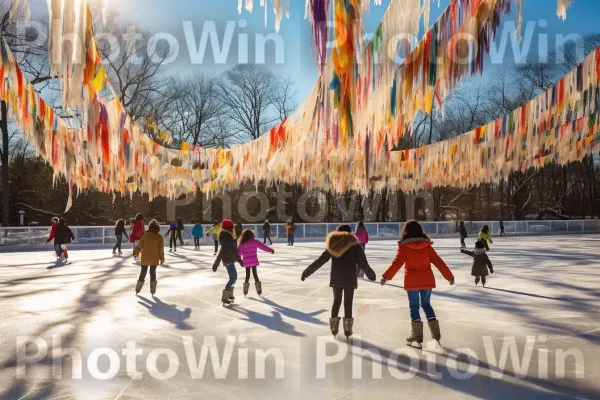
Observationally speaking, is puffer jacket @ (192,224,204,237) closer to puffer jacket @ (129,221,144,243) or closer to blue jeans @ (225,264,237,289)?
puffer jacket @ (129,221,144,243)

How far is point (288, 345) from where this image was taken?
213 inches

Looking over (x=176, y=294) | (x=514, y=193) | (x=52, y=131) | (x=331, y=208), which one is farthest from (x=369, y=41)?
(x=514, y=193)

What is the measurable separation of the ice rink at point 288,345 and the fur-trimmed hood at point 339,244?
98cm

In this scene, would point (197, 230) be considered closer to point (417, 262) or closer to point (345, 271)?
point (345, 271)

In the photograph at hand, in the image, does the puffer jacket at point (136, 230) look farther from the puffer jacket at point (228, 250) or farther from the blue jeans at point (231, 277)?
the blue jeans at point (231, 277)

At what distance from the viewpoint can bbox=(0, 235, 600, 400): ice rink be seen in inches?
160

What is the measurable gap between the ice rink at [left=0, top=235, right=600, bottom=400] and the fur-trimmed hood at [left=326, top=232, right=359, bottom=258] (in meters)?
0.98

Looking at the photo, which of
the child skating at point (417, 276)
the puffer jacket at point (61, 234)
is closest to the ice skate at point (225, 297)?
the child skating at point (417, 276)

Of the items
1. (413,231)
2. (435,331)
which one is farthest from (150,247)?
(435,331)

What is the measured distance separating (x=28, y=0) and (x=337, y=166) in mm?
11797

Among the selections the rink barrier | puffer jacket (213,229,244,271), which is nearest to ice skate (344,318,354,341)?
puffer jacket (213,229,244,271)

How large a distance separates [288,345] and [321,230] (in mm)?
25011

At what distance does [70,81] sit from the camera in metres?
6.00

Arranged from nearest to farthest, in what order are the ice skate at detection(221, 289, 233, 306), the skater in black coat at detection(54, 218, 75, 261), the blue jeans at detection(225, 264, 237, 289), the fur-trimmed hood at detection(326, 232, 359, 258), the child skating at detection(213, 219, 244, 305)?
1. the fur-trimmed hood at detection(326, 232, 359, 258)
2. the ice skate at detection(221, 289, 233, 306)
3. the blue jeans at detection(225, 264, 237, 289)
4. the child skating at detection(213, 219, 244, 305)
5. the skater in black coat at detection(54, 218, 75, 261)
